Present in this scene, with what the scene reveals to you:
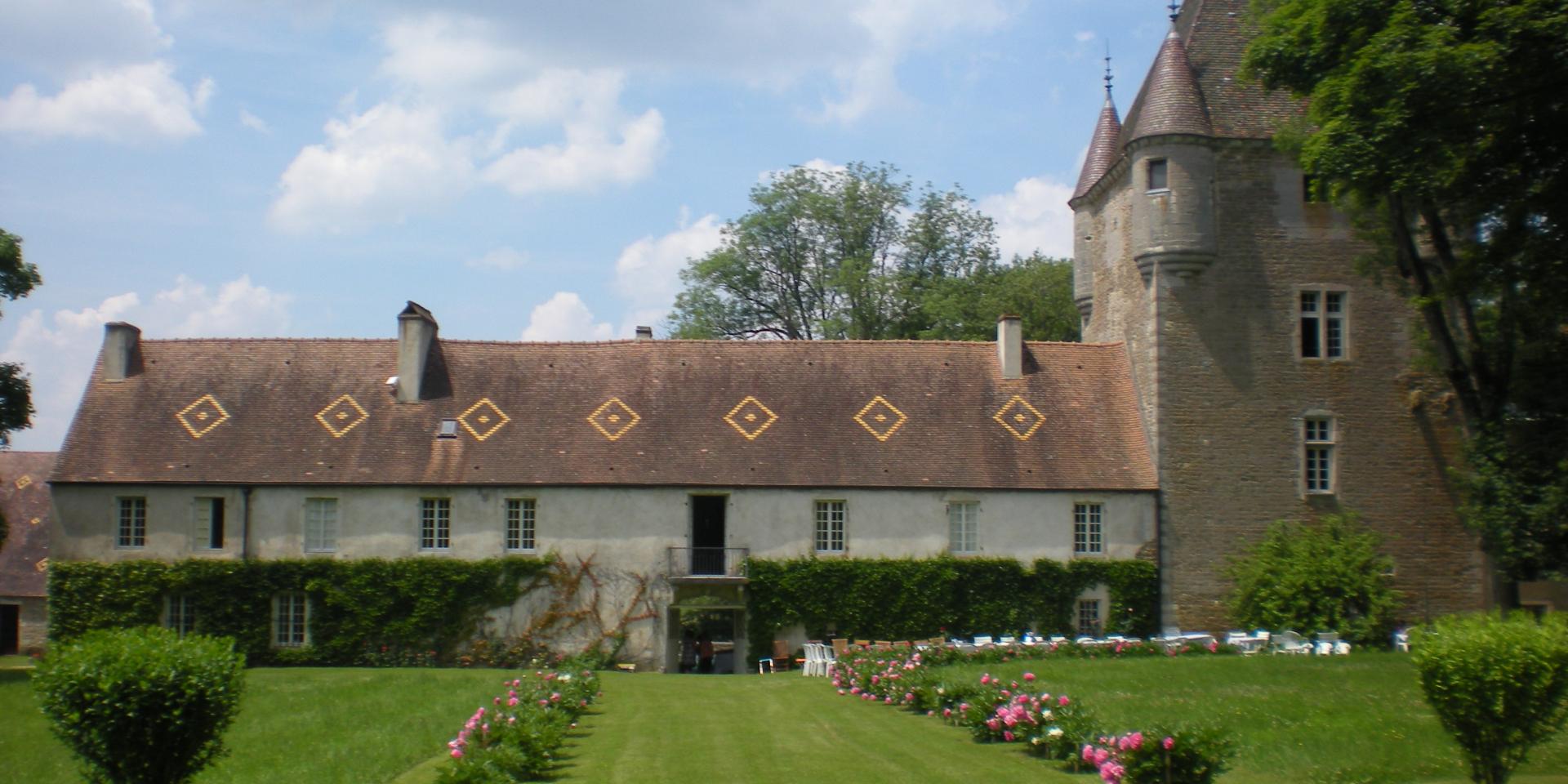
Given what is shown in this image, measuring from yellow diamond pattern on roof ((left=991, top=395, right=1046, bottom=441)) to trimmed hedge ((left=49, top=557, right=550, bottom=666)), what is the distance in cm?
1196

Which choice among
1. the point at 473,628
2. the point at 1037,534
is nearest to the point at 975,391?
the point at 1037,534

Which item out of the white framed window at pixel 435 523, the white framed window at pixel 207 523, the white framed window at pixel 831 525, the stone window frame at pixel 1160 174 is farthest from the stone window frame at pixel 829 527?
the white framed window at pixel 207 523

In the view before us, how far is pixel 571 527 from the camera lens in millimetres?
30453

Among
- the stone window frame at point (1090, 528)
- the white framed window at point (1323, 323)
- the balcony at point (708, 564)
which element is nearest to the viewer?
the balcony at point (708, 564)

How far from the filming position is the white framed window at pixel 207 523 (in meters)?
30.7

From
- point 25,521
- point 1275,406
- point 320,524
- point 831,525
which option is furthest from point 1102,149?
point 25,521

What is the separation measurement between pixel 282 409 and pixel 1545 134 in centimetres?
2658

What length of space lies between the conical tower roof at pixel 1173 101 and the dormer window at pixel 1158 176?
2.17 ft

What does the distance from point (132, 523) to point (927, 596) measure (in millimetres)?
18005

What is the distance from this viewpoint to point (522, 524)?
3069cm

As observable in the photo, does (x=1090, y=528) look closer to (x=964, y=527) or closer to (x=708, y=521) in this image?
(x=964, y=527)

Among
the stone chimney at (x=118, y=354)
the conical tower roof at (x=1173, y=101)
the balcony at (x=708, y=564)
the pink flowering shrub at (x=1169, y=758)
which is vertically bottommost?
the pink flowering shrub at (x=1169, y=758)

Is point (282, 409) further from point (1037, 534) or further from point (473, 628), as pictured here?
point (1037, 534)

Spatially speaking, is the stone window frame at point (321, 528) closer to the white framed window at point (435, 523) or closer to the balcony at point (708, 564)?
the white framed window at point (435, 523)
